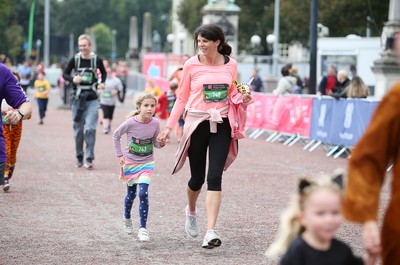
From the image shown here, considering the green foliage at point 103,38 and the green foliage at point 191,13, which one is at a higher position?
the green foliage at point 191,13

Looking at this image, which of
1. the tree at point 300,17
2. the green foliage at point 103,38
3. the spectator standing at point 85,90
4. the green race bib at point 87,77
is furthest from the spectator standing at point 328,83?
the green foliage at point 103,38

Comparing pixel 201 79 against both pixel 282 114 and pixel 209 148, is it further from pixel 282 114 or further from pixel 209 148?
pixel 282 114

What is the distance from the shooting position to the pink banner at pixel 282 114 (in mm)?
22094

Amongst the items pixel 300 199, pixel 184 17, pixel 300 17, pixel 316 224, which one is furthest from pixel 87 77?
pixel 184 17

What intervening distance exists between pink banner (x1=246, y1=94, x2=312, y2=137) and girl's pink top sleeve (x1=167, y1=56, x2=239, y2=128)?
12.9 meters

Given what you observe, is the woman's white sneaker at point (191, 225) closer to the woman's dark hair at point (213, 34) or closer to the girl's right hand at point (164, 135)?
the girl's right hand at point (164, 135)

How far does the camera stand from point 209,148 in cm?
884

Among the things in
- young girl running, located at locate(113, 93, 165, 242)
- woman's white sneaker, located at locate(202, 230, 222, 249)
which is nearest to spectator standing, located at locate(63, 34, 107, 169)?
young girl running, located at locate(113, 93, 165, 242)

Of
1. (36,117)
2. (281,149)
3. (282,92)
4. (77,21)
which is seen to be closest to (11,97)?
(281,149)

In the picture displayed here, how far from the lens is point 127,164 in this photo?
9391mm

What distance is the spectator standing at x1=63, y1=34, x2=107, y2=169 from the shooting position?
50.4 ft

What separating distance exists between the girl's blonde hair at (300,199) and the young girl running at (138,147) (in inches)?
186

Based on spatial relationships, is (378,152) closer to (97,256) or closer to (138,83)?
(97,256)

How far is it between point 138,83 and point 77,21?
97.8 m
